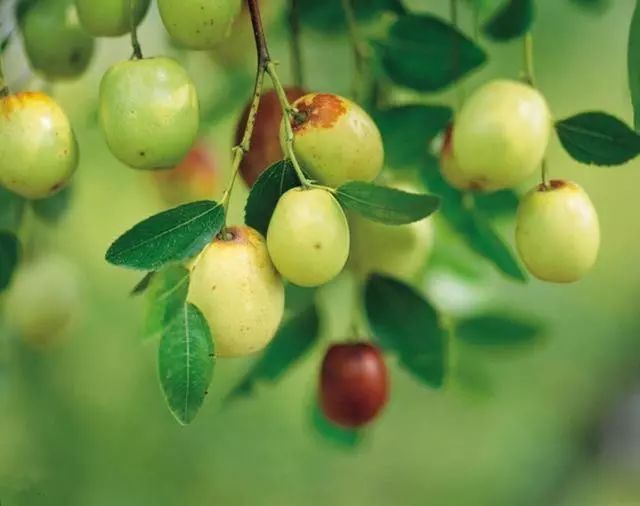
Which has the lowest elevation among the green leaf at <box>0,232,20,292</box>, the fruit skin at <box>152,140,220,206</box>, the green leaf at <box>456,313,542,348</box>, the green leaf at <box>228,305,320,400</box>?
the green leaf at <box>456,313,542,348</box>

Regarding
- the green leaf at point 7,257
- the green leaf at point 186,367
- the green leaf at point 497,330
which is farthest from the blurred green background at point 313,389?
the green leaf at point 186,367

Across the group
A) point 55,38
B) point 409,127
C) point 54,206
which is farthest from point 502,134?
point 54,206

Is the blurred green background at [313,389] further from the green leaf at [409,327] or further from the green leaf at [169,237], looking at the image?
the green leaf at [169,237]

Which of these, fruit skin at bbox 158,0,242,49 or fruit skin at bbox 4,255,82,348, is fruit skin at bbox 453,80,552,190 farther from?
fruit skin at bbox 4,255,82,348

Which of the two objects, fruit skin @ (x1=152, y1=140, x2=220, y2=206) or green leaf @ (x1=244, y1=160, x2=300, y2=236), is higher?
green leaf @ (x1=244, y1=160, x2=300, y2=236)

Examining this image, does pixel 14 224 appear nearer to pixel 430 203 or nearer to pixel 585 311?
pixel 430 203

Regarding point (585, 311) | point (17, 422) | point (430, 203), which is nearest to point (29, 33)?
point (430, 203)

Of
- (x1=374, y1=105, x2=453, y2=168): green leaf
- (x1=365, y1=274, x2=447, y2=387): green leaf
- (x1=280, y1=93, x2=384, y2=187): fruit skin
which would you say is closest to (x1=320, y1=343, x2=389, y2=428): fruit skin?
(x1=365, y1=274, x2=447, y2=387): green leaf
